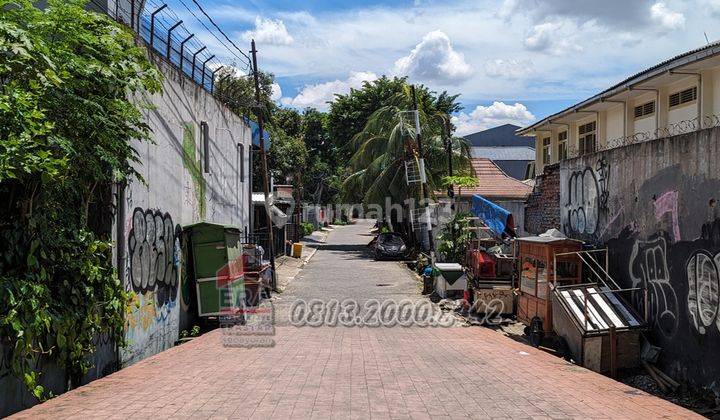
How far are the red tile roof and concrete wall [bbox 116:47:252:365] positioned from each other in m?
19.7

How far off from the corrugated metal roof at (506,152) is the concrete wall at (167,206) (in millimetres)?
42032

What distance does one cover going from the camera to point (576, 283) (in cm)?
1196

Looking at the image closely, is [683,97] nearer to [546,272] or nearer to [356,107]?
[546,272]

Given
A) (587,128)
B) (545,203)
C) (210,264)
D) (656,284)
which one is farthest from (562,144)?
(210,264)

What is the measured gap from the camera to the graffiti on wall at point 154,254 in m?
10.0

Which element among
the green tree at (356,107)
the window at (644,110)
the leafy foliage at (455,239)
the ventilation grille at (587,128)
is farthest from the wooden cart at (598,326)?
the green tree at (356,107)

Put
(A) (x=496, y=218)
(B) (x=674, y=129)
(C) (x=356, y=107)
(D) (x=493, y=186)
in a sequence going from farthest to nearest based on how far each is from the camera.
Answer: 1. (C) (x=356, y=107)
2. (D) (x=493, y=186)
3. (A) (x=496, y=218)
4. (B) (x=674, y=129)

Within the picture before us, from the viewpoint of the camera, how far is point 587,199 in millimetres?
12938

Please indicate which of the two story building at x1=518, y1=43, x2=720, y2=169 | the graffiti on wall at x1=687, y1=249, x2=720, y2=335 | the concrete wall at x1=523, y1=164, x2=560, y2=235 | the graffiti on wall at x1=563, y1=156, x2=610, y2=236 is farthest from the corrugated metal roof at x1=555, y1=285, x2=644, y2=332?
the concrete wall at x1=523, y1=164, x2=560, y2=235

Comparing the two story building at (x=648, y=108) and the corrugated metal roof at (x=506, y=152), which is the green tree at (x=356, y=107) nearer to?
the corrugated metal roof at (x=506, y=152)

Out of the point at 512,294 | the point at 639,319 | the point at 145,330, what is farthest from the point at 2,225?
the point at 512,294

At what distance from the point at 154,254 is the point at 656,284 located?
8318 mm

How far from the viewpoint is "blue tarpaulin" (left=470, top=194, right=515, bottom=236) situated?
18453mm

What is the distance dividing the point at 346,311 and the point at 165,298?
6862mm
